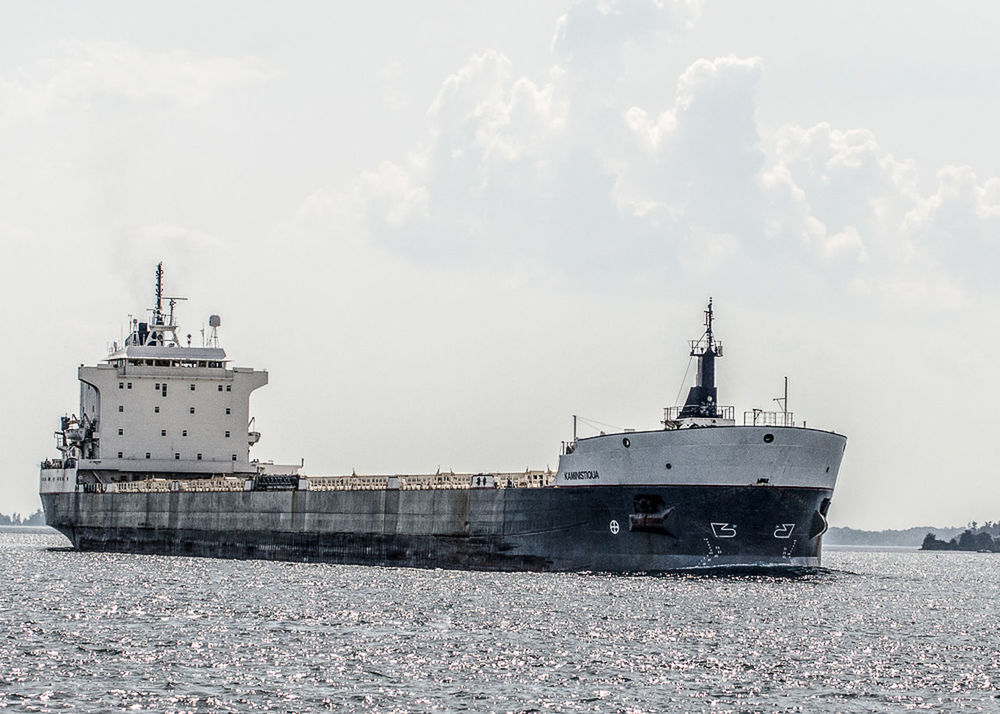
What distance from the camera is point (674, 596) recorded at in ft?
130

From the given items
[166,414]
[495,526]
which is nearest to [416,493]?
[495,526]

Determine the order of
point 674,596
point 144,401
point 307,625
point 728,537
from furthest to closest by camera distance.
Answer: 1. point 144,401
2. point 728,537
3. point 674,596
4. point 307,625

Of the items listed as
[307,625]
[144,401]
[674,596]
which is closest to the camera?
[307,625]

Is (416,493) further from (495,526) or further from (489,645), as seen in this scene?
(489,645)

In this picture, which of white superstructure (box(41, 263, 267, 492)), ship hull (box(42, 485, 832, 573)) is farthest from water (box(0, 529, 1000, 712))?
white superstructure (box(41, 263, 267, 492))

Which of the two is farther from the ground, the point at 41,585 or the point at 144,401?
the point at 144,401

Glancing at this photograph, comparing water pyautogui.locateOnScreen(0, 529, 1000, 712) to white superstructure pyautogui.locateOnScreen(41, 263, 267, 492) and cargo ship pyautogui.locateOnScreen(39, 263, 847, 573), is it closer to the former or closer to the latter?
cargo ship pyautogui.locateOnScreen(39, 263, 847, 573)

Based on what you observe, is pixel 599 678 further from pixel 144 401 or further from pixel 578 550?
pixel 144 401

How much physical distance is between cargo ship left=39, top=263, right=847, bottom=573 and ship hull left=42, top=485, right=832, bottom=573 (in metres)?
0.05

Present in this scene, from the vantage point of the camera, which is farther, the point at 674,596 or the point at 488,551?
the point at 488,551

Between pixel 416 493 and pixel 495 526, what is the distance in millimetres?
4271

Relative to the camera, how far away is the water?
24.5 m

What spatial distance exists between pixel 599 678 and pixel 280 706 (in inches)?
236

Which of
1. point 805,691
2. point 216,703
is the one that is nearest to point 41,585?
point 216,703
